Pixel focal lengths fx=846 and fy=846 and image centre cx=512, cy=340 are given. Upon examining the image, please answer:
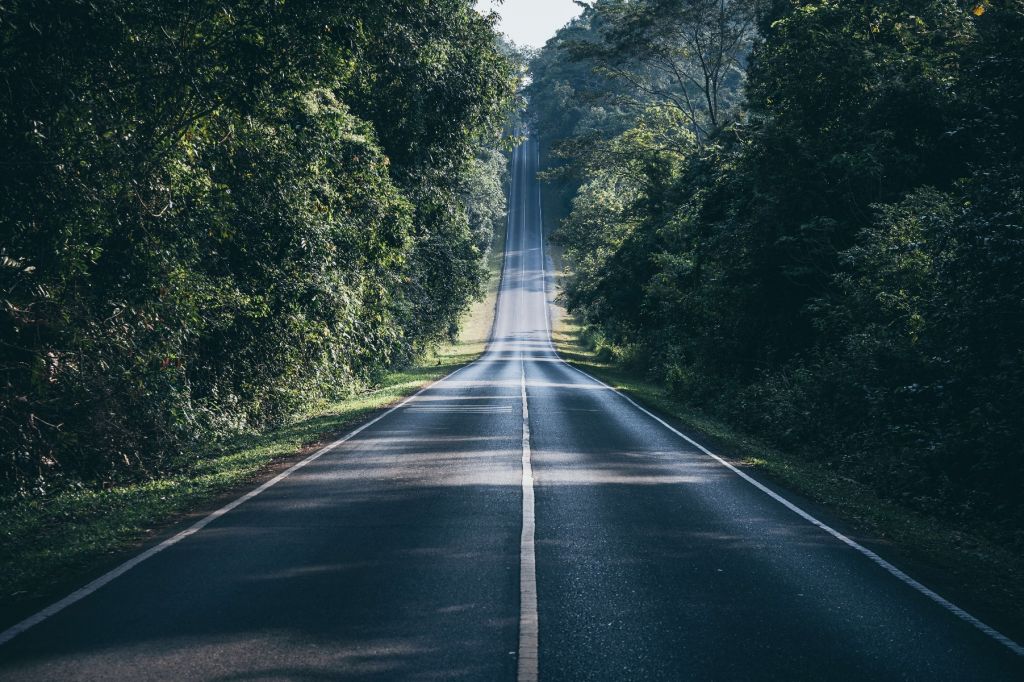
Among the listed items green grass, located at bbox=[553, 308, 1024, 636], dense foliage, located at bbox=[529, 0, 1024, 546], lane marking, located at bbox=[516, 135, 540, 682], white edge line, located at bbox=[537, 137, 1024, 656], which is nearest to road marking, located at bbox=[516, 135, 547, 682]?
lane marking, located at bbox=[516, 135, 540, 682]

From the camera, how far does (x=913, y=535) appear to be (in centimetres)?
1011

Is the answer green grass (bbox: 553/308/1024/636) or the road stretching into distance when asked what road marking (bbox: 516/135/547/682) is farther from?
green grass (bbox: 553/308/1024/636)

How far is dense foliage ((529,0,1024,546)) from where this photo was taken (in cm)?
1170

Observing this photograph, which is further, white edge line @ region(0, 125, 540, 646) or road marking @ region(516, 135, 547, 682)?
white edge line @ region(0, 125, 540, 646)

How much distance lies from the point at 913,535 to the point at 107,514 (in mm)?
9624

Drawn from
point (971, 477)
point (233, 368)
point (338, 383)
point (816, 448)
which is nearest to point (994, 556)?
point (971, 477)

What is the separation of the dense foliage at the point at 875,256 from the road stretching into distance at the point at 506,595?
321cm

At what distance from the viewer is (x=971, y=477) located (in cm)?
1221

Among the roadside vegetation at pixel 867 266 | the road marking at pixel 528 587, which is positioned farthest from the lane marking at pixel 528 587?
the roadside vegetation at pixel 867 266

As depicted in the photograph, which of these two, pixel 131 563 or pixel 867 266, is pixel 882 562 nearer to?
pixel 131 563

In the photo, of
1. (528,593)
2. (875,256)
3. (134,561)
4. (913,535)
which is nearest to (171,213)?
(134,561)

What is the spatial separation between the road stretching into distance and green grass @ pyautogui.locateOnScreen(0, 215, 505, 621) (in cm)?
47

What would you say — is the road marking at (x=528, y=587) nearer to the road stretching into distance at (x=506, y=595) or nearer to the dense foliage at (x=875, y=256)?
the road stretching into distance at (x=506, y=595)

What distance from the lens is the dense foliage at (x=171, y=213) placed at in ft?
34.8
